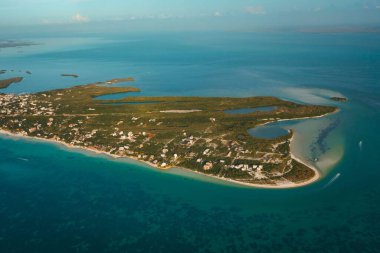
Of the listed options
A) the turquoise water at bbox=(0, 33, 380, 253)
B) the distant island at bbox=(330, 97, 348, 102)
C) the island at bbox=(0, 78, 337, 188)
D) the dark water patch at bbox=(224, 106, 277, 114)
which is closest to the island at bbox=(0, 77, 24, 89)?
the island at bbox=(0, 78, 337, 188)

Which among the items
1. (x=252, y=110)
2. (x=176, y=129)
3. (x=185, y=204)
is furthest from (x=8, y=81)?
(x=185, y=204)

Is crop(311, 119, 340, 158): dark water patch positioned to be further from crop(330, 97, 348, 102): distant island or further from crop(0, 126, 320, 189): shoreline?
crop(330, 97, 348, 102): distant island

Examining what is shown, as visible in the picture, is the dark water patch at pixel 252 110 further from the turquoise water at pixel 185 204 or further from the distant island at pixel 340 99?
the distant island at pixel 340 99

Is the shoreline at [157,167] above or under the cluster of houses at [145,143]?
under

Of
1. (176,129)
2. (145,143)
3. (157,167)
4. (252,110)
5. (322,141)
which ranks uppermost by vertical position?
(252,110)

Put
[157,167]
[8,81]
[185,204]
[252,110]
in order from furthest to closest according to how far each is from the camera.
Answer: [8,81] < [252,110] < [157,167] < [185,204]

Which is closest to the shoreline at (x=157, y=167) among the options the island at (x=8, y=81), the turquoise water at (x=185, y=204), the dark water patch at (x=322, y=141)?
the turquoise water at (x=185, y=204)

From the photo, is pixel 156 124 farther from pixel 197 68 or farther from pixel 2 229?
pixel 197 68

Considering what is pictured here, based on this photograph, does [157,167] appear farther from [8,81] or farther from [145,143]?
[8,81]

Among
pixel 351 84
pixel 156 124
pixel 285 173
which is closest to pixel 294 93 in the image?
pixel 351 84
